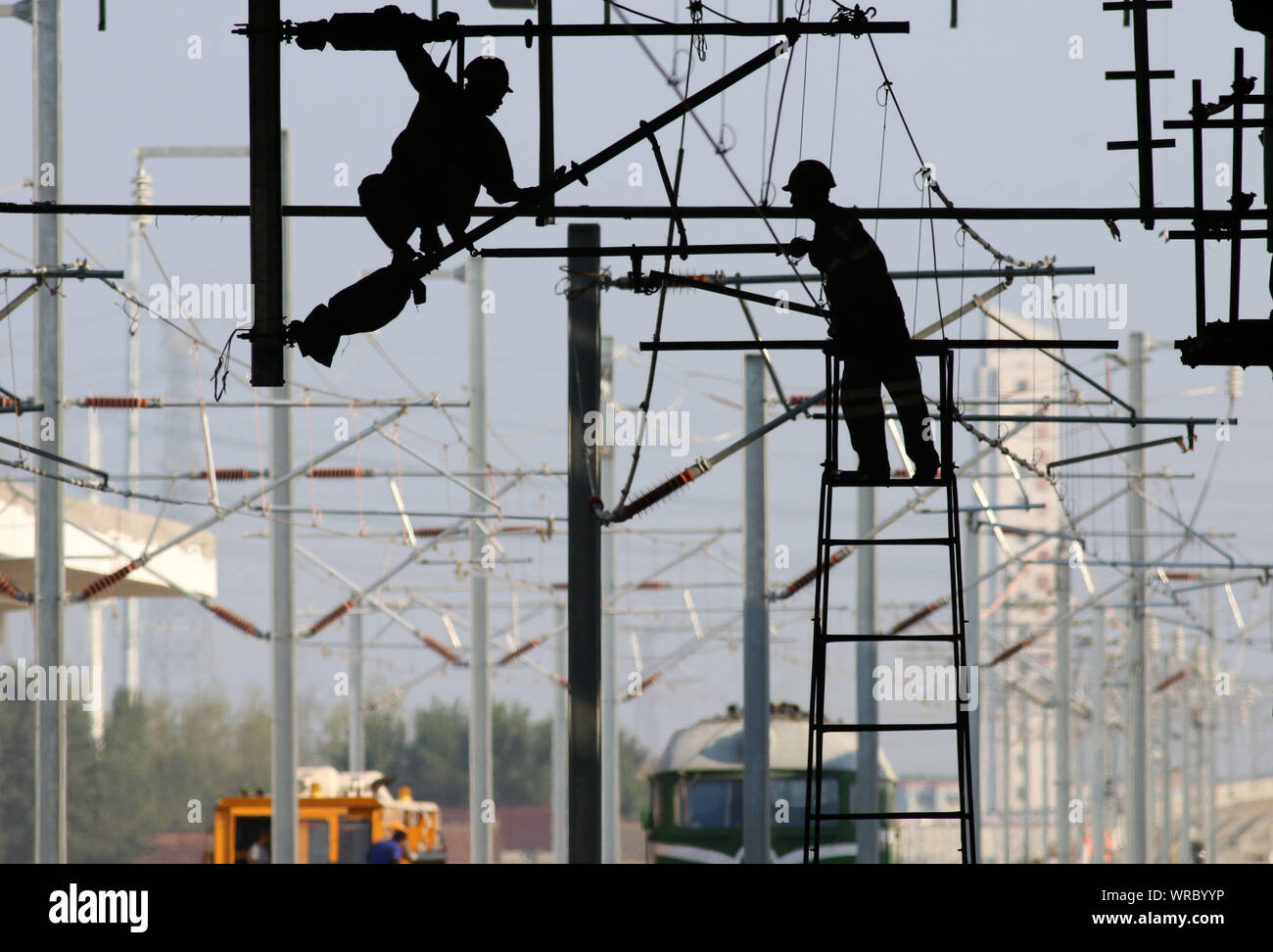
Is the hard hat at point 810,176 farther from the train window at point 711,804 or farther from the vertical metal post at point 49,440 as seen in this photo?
the train window at point 711,804

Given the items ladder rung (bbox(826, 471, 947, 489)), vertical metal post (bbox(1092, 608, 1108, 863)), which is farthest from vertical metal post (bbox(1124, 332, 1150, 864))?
ladder rung (bbox(826, 471, 947, 489))

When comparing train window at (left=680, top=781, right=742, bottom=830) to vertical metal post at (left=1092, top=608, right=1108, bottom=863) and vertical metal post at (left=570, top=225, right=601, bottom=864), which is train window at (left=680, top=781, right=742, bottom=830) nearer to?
vertical metal post at (left=1092, top=608, right=1108, bottom=863)

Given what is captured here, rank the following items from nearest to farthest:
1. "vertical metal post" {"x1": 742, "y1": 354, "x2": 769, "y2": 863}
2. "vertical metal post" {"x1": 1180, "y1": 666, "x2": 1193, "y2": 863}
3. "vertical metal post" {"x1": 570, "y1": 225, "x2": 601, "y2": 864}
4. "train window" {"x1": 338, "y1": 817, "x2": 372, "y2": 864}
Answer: "vertical metal post" {"x1": 570, "y1": 225, "x2": 601, "y2": 864}, "vertical metal post" {"x1": 742, "y1": 354, "x2": 769, "y2": 863}, "train window" {"x1": 338, "y1": 817, "x2": 372, "y2": 864}, "vertical metal post" {"x1": 1180, "y1": 666, "x2": 1193, "y2": 863}

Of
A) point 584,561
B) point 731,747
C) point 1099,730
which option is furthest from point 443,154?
point 1099,730

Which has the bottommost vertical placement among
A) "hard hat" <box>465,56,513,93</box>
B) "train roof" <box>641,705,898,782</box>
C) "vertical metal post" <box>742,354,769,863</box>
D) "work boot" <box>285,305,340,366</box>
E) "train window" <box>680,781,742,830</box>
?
"train window" <box>680,781,742,830</box>

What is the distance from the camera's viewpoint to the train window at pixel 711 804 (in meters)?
33.3

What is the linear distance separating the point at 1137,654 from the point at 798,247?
26.7m

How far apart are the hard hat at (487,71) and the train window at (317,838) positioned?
19.6 m

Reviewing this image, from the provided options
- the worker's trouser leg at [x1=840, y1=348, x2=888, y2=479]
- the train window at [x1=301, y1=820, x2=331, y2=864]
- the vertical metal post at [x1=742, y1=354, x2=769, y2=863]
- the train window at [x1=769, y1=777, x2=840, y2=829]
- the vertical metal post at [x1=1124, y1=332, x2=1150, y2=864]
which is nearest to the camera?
the worker's trouser leg at [x1=840, y1=348, x2=888, y2=479]

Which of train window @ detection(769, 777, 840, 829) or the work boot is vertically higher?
the work boot

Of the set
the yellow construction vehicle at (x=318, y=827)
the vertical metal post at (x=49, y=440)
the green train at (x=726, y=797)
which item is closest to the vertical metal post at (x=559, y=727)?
the green train at (x=726, y=797)

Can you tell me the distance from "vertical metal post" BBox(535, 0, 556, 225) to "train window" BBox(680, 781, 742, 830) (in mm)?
24598

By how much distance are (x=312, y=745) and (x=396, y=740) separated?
50.8ft

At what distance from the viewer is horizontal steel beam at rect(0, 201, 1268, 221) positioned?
9.63 metres
